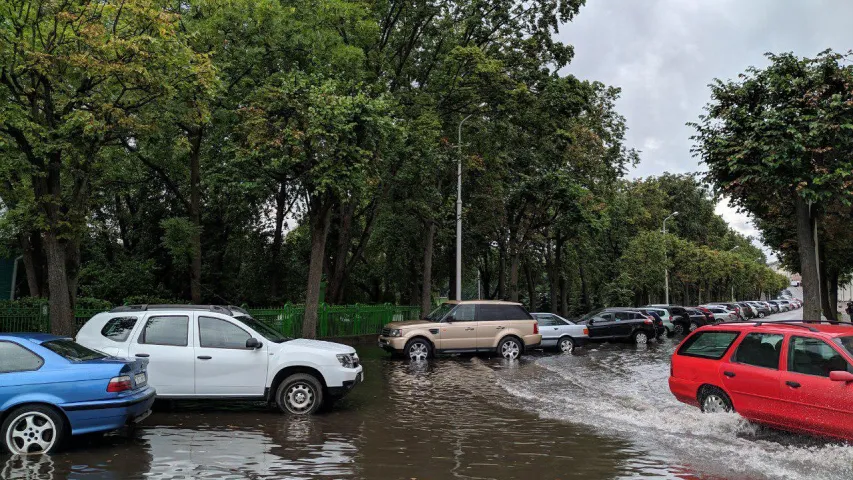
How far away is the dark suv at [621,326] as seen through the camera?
26.0 meters

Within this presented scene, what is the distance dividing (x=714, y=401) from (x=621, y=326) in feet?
56.2

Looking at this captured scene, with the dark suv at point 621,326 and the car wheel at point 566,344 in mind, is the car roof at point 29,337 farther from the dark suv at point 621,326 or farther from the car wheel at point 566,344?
the dark suv at point 621,326

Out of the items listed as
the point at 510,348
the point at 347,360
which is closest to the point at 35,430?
the point at 347,360

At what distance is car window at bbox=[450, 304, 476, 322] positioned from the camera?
760 inches

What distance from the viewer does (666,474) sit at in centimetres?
683

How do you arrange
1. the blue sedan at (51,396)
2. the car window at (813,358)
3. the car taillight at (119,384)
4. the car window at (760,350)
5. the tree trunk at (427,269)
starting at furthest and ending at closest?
the tree trunk at (427,269) < the car window at (760,350) < the car window at (813,358) < the car taillight at (119,384) < the blue sedan at (51,396)

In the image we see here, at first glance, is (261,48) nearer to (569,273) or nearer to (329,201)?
(329,201)

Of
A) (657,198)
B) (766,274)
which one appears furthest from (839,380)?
(766,274)

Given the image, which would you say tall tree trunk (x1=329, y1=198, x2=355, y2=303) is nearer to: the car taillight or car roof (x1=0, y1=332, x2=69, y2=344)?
car roof (x1=0, y1=332, x2=69, y2=344)

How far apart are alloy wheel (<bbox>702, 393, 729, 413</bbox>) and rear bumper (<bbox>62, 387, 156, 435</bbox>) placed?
7.68 meters

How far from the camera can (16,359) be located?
745 cm

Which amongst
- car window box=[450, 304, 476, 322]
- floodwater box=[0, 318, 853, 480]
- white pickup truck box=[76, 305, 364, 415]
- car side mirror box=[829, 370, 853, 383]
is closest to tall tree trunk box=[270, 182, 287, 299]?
car window box=[450, 304, 476, 322]

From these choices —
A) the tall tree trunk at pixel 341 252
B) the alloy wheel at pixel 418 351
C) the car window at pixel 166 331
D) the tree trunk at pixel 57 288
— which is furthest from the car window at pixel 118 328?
the tall tree trunk at pixel 341 252

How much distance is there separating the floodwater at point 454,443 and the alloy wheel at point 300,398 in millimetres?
250
